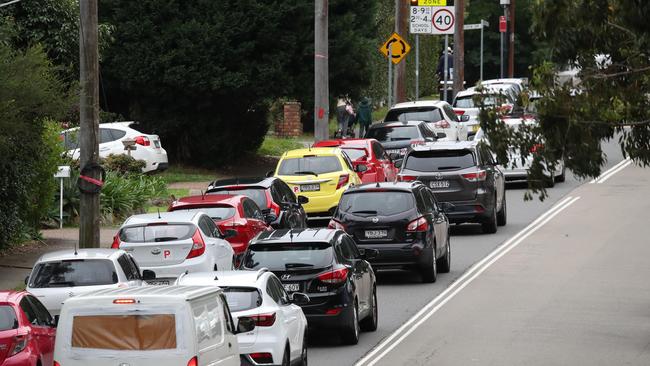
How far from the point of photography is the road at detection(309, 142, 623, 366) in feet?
65.6

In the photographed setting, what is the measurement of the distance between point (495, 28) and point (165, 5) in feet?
166

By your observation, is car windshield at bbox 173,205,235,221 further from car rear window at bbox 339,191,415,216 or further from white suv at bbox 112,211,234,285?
white suv at bbox 112,211,234,285

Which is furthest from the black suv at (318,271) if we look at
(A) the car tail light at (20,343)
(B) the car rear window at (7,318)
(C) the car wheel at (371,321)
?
(A) the car tail light at (20,343)

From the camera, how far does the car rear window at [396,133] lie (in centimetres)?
4119

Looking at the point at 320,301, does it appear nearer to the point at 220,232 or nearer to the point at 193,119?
the point at 220,232

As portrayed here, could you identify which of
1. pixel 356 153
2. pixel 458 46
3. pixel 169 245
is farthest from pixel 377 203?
pixel 458 46

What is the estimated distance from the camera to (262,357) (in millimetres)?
16469

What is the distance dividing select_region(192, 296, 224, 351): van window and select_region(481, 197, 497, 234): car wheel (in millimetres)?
18248

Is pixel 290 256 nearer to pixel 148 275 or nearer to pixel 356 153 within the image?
pixel 148 275

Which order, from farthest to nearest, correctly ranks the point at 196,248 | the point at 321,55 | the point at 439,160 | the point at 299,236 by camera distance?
1. the point at 321,55
2. the point at 439,160
3. the point at 196,248
4. the point at 299,236

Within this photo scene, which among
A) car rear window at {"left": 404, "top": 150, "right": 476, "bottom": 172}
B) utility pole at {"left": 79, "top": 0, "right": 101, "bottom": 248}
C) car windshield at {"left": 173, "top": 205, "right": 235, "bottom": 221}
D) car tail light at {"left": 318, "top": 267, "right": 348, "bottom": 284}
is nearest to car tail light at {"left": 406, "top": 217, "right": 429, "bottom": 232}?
car windshield at {"left": 173, "top": 205, "right": 235, "bottom": 221}

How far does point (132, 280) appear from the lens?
65.3 feet

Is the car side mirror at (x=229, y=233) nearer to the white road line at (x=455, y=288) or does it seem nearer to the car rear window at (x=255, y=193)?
the car rear window at (x=255, y=193)

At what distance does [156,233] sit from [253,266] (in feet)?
12.5
